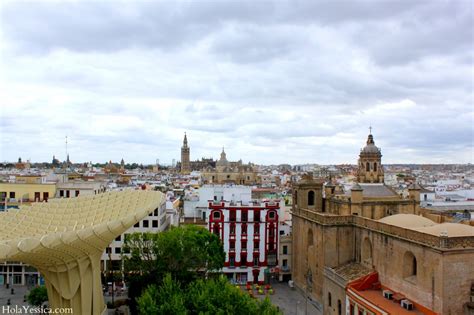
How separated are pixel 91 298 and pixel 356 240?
22.8m

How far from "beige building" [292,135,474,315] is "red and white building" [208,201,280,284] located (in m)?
3.92

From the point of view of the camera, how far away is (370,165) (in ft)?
180

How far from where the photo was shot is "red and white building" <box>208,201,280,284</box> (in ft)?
174

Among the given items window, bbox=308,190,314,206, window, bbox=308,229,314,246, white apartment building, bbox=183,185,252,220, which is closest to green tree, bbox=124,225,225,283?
window, bbox=308,229,314,246

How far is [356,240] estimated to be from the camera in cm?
4203

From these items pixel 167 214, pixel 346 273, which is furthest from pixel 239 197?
pixel 346 273

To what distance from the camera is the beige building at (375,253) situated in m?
29.7

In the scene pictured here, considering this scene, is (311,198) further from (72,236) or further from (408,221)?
(72,236)

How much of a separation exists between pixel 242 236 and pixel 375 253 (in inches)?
728

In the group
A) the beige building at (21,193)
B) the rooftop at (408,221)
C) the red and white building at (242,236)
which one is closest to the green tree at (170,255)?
the red and white building at (242,236)

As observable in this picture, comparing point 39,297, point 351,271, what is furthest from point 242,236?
point 39,297

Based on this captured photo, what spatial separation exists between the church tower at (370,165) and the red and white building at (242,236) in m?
11.6

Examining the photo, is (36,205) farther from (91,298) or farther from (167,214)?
(167,214)

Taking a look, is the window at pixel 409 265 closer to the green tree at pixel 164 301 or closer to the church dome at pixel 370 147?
the green tree at pixel 164 301
